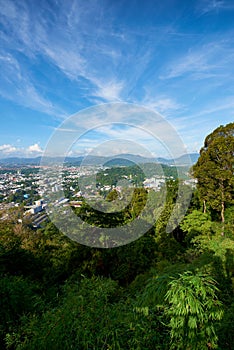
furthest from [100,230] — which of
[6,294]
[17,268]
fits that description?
[6,294]

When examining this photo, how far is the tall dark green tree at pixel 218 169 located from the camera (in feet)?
29.0

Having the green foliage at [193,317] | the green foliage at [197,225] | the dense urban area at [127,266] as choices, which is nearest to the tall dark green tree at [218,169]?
the dense urban area at [127,266]

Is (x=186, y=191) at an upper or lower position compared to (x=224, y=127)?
lower

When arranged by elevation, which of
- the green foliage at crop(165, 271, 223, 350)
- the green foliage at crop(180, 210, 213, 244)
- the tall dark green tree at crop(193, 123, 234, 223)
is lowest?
the green foliage at crop(180, 210, 213, 244)

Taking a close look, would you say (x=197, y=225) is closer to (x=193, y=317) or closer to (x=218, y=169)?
(x=218, y=169)

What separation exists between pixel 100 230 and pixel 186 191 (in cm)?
670

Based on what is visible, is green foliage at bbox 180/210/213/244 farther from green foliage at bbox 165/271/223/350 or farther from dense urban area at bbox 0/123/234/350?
green foliage at bbox 165/271/223/350

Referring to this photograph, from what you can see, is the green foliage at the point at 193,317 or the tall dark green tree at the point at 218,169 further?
the tall dark green tree at the point at 218,169

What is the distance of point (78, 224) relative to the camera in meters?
9.69

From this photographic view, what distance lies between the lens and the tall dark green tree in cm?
883

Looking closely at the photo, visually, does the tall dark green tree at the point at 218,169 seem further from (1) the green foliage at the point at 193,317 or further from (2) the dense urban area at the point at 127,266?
(1) the green foliage at the point at 193,317

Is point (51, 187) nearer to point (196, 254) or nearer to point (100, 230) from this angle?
point (100, 230)

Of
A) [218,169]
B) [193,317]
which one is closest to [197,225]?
[218,169]

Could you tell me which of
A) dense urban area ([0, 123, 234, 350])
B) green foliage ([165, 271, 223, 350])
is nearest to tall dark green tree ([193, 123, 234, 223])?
dense urban area ([0, 123, 234, 350])
